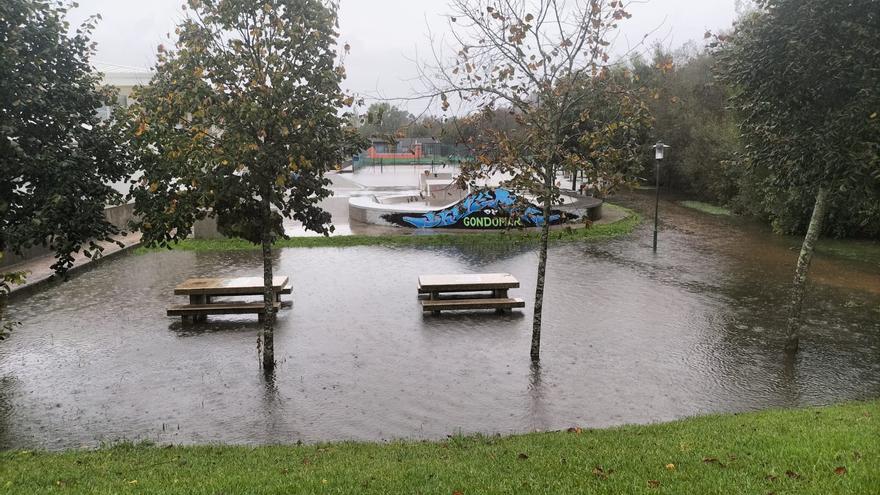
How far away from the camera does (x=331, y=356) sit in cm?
930

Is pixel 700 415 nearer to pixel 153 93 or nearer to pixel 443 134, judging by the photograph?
pixel 443 134

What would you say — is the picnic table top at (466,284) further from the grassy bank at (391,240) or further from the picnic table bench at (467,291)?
the grassy bank at (391,240)

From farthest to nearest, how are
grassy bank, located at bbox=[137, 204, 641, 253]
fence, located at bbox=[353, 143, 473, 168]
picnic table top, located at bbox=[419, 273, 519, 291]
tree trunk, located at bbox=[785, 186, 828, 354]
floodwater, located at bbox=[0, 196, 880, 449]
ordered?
1. fence, located at bbox=[353, 143, 473, 168]
2. grassy bank, located at bbox=[137, 204, 641, 253]
3. picnic table top, located at bbox=[419, 273, 519, 291]
4. tree trunk, located at bbox=[785, 186, 828, 354]
5. floodwater, located at bbox=[0, 196, 880, 449]

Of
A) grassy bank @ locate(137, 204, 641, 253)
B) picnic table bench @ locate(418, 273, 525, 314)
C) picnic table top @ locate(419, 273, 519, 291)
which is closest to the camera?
picnic table bench @ locate(418, 273, 525, 314)

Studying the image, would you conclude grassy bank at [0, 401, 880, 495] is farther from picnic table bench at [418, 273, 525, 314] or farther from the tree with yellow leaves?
picnic table bench at [418, 273, 525, 314]

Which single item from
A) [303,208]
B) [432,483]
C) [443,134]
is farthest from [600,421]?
[303,208]

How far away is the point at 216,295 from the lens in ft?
36.9

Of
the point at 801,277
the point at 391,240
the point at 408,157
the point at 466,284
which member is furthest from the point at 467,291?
the point at 408,157

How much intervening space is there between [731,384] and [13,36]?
29.7 ft

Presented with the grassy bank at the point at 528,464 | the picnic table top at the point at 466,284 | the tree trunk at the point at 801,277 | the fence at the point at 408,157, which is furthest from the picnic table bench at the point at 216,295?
the fence at the point at 408,157

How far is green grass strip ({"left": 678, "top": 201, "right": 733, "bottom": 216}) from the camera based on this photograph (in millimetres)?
30344

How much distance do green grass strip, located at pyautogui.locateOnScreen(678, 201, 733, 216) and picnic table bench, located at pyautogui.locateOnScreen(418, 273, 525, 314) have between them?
2148cm

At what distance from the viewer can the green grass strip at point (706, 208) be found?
30.3 meters

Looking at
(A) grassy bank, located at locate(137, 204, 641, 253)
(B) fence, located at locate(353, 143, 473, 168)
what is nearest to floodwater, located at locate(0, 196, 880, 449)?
(A) grassy bank, located at locate(137, 204, 641, 253)
